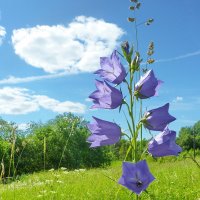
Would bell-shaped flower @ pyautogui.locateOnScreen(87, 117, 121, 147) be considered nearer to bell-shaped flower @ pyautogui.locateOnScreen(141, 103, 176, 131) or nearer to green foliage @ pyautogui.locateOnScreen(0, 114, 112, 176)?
bell-shaped flower @ pyautogui.locateOnScreen(141, 103, 176, 131)

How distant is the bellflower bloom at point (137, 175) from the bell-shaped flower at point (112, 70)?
41 cm

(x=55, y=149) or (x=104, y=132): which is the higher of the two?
(x=55, y=149)

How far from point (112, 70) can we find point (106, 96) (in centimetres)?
14

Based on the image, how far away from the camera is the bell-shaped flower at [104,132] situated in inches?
74.2

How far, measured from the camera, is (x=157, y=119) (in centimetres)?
187

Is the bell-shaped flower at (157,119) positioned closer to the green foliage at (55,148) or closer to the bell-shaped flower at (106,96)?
the bell-shaped flower at (106,96)

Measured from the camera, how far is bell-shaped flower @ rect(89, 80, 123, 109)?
1.87 m

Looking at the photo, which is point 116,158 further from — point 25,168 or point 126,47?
point 126,47

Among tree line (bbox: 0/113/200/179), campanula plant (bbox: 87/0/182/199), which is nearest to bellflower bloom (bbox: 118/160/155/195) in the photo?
campanula plant (bbox: 87/0/182/199)

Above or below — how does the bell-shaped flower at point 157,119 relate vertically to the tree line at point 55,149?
below

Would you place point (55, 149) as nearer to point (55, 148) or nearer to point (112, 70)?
point (55, 148)

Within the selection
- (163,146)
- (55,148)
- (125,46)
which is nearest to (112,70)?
(125,46)

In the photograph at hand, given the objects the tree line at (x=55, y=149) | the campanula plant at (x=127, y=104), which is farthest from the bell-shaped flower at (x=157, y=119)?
the tree line at (x=55, y=149)

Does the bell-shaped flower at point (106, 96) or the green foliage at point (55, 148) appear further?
the green foliage at point (55, 148)
